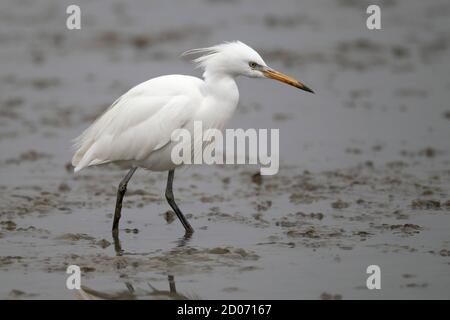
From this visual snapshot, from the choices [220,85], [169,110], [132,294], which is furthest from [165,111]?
[132,294]

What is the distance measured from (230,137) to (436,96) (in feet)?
13.0

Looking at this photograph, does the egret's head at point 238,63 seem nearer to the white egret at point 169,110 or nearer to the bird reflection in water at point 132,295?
the white egret at point 169,110

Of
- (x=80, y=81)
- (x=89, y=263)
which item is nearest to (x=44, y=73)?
(x=80, y=81)

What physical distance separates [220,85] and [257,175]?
2412mm

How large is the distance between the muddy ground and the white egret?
80cm

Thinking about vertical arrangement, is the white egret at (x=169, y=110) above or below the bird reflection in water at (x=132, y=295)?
above

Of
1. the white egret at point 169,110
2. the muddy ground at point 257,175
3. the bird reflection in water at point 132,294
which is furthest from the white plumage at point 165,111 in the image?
the bird reflection in water at point 132,294

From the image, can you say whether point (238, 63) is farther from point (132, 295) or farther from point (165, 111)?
point (132, 295)

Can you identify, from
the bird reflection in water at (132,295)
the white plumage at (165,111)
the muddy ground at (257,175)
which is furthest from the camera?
the white plumage at (165,111)

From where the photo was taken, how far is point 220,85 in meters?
9.11

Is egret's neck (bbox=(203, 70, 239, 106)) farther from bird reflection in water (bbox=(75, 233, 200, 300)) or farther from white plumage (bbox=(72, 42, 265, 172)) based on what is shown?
bird reflection in water (bbox=(75, 233, 200, 300))

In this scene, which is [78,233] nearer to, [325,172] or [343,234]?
[343,234]

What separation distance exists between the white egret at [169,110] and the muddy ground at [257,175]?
0.80 meters

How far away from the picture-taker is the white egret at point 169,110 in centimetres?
902
